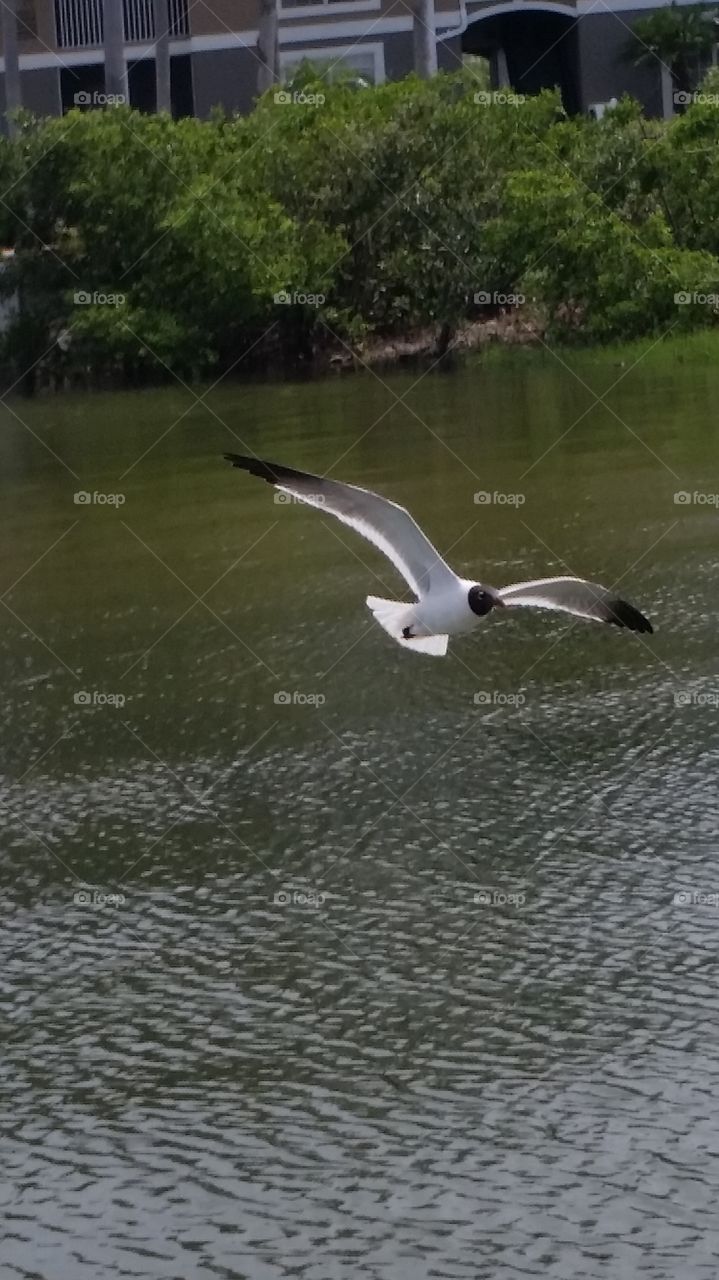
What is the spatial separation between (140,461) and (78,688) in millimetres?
13875

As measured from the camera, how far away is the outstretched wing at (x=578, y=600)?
13.8m

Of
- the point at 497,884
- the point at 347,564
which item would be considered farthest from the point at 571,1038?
the point at 347,564

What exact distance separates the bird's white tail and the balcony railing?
42766mm

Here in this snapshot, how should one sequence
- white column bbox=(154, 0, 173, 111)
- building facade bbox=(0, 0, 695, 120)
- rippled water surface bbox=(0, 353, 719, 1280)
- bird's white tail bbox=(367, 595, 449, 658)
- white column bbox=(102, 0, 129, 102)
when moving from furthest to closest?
building facade bbox=(0, 0, 695, 120)
white column bbox=(154, 0, 173, 111)
white column bbox=(102, 0, 129, 102)
bird's white tail bbox=(367, 595, 449, 658)
rippled water surface bbox=(0, 353, 719, 1280)

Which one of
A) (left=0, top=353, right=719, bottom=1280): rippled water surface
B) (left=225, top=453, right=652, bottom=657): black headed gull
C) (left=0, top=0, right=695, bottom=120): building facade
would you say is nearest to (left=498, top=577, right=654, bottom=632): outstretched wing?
(left=225, top=453, right=652, bottom=657): black headed gull

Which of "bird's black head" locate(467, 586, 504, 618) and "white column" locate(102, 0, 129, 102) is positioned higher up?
"white column" locate(102, 0, 129, 102)

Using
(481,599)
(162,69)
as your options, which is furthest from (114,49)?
(481,599)

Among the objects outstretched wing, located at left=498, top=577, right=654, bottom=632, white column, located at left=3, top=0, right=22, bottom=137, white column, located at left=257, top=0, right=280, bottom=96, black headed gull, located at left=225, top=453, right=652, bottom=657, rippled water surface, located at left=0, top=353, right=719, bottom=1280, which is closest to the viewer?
rippled water surface, located at left=0, top=353, right=719, bottom=1280

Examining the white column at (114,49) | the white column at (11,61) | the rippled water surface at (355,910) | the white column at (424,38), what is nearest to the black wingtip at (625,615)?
the rippled water surface at (355,910)

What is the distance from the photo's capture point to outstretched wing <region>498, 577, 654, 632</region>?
13750 mm

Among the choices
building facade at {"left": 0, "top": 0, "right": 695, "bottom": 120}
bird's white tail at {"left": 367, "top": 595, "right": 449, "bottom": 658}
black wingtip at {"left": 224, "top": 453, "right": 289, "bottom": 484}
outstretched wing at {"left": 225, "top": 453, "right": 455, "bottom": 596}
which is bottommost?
bird's white tail at {"left": 367, "top": 595, "right": 449, "bottom": 658}

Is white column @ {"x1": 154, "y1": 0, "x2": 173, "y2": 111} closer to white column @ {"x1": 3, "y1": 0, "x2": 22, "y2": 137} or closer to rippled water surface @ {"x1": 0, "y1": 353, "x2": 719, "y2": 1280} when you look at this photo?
white column @ {"x1": 3, "y1": 0, "x2": 22, "y2": 137}

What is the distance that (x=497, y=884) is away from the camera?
51.2ft

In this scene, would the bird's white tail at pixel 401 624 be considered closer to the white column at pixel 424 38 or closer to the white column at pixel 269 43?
the white column at pixel 424 38
